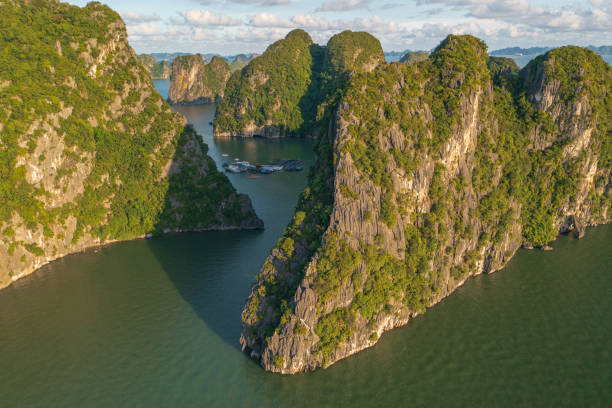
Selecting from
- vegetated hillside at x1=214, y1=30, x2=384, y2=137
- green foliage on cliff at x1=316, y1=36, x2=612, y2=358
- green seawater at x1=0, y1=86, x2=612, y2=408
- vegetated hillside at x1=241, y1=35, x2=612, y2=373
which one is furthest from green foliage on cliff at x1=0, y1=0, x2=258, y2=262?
vegetated hillside at x1=214, y1=30, x2=384, y2=137

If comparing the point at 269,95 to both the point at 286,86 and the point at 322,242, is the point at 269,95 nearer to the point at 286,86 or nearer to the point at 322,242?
the point at 286,86

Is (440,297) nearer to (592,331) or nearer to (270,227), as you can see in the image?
(592,331)

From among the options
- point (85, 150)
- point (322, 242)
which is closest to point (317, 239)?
point (322, 242)

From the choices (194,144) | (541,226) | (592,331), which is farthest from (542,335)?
(194,144)

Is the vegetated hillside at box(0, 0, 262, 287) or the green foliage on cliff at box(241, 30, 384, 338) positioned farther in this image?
the vegetated hillside at box(0, 0, 262, 287)

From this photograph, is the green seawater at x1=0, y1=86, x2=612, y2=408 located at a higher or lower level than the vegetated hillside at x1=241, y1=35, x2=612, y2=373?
lower

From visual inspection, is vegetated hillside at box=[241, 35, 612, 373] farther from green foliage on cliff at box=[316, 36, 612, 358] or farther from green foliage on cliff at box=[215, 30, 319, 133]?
green foliage on cliff at box=[215, 30, 319, 133]
